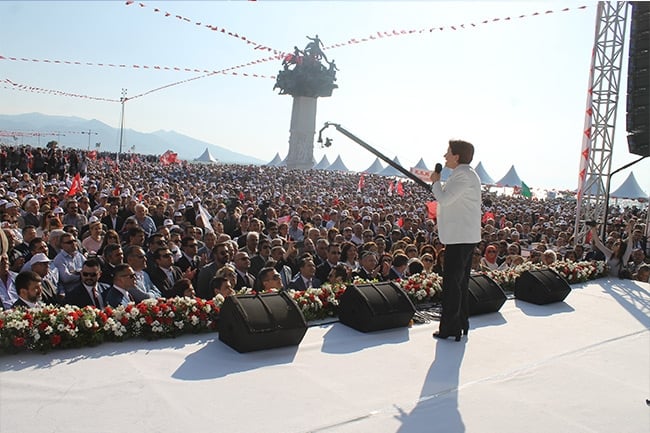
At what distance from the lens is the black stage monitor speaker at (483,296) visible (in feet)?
18.5

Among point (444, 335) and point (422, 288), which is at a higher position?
point (422, 288)

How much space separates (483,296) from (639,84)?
835 cm

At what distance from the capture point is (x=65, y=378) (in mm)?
3436

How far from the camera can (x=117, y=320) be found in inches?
164

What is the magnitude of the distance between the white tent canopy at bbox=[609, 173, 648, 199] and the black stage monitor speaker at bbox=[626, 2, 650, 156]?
117 feet

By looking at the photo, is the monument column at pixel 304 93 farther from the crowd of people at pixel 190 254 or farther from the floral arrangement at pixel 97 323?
the floral arrangement at pixel 97 323

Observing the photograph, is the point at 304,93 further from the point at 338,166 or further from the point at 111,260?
the point at 111,260

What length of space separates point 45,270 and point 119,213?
21.6ft

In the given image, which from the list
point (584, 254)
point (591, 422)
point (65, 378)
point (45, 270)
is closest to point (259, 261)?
point (45, 270)

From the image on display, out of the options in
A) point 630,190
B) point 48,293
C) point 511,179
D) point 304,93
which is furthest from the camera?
point 304,93

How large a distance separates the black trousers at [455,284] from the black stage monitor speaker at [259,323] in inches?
53.0

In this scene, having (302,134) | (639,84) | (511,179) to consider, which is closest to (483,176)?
(511,179)

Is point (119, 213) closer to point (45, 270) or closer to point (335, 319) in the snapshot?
point (45, 270)

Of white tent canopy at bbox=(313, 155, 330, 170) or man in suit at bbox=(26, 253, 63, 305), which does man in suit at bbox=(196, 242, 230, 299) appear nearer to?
man in suit at bbox=(26, 253, 63, 305)
